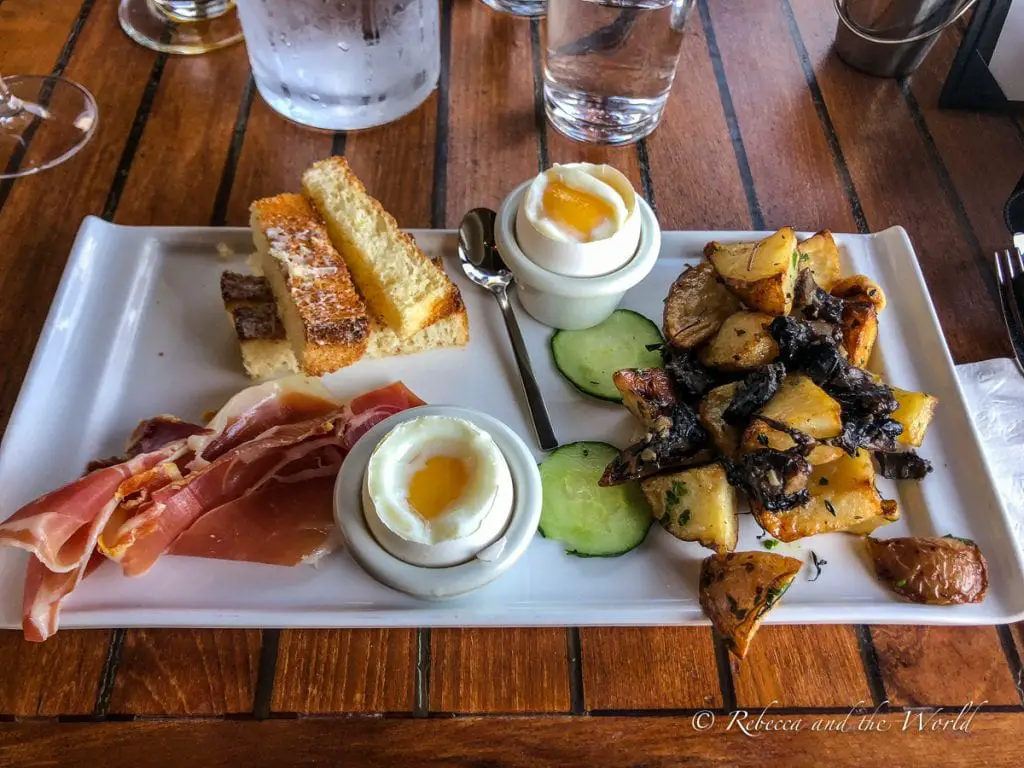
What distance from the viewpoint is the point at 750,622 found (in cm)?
124

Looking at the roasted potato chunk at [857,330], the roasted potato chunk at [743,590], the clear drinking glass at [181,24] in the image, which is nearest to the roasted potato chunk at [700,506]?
the roasted potato chunk at [743,590]

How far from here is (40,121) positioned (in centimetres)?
218

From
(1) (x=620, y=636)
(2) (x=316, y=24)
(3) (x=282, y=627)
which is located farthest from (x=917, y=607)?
(2) (x=316, y=24)

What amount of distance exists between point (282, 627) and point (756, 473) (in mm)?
823

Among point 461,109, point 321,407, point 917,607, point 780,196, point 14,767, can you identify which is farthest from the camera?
point 461,109

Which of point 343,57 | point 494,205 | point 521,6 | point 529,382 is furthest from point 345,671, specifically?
point 521,6

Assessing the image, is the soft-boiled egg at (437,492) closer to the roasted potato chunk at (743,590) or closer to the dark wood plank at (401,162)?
the roasted potato chunk at (743,590)

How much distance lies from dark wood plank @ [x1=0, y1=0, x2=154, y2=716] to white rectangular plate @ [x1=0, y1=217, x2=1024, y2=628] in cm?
11

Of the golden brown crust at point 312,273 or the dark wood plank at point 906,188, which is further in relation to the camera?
the dark wood plank at point 906,188

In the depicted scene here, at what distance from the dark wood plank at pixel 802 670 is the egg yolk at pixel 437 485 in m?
0.59

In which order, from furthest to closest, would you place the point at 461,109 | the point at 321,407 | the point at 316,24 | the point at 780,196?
the point at 461,109
the point at 780,196
the point at 316,24
the point at 321,407

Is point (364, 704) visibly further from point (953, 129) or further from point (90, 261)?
point (953, 129)

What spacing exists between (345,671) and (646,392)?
2.35 ft

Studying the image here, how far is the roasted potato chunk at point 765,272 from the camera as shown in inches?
56.7
